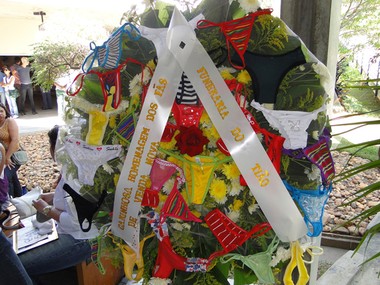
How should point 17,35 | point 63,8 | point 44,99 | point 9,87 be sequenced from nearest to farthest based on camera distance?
1. point 63,8
2. point 17,35
3. point 9,87
4. point 44,99

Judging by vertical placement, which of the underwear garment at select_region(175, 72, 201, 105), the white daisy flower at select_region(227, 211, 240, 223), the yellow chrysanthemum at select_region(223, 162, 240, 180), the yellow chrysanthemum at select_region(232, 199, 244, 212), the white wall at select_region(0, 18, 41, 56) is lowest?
the white daisy flower at select_region(227, 211, 240, 223)

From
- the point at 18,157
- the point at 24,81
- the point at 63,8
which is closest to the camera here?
the point at 18,157

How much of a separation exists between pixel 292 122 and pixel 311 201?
0.30 m

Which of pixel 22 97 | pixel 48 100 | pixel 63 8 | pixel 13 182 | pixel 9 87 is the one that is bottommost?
pixel 48 100

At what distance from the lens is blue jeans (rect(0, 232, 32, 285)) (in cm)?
176

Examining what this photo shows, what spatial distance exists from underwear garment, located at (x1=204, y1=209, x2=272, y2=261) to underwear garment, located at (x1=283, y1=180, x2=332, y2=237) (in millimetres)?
135

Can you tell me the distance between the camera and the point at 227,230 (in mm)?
1193

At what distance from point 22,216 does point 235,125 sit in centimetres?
197

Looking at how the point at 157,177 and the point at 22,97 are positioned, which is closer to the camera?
the point at 157,177

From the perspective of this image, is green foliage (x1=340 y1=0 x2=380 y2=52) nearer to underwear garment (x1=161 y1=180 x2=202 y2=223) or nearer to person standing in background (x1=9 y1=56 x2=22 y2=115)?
underwear garment (x1=161 y1=180 x2=202 y2=223)

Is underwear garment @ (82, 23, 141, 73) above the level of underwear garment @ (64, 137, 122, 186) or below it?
above

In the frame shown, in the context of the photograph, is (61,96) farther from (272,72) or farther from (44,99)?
(44,99)

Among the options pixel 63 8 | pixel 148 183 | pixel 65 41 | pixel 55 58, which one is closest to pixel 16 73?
pixel 63 8

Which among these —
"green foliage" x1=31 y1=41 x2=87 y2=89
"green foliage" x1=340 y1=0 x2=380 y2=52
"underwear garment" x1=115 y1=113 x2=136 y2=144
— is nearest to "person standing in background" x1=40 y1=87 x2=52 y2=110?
"green foliage" x1=31 y1=41 x2=87 y2=89
